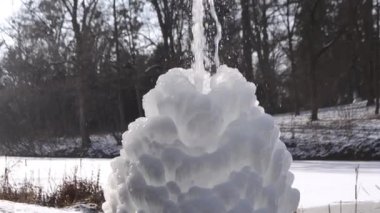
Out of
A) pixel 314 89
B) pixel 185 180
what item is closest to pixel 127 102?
pixel 314 89

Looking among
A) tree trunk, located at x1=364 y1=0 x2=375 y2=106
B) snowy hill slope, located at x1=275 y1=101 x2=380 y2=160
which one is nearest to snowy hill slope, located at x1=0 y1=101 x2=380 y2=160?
snowy hill slope, located at x1=275 y1=101 x2=380 y2=160

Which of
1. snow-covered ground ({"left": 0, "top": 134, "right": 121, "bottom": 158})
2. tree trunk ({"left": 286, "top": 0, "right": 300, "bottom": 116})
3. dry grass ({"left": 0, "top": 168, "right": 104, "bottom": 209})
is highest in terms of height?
tree trunk ({"left": 286, "top": 0, "right": 300, "bottom": 116})

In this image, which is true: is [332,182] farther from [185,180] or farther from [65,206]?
[185,180]

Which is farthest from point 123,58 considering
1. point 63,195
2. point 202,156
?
point 202,156

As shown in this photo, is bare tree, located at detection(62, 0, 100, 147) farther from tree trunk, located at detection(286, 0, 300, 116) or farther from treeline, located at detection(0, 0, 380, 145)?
tree trunk, located at detection(286, 0, 300, 116)

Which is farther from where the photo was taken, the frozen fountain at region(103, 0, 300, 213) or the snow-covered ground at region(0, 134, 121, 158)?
the snow-covered ground at region(0, 134, 121, 158)

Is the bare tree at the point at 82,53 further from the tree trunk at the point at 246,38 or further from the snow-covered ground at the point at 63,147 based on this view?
the tree trunk at the point at 246,38

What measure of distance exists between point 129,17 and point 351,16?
12.4m

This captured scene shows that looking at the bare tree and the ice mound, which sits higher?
the bare tree

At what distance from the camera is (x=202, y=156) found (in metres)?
2.25

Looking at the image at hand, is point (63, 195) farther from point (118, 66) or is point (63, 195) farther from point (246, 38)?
point (118, 66)

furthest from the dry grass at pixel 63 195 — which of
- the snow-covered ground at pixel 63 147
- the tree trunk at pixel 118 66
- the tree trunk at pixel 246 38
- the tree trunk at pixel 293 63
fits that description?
the tree trunk at pixel 293 63

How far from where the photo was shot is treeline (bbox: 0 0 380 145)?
91.0 feet

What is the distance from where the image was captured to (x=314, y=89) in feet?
79.5
